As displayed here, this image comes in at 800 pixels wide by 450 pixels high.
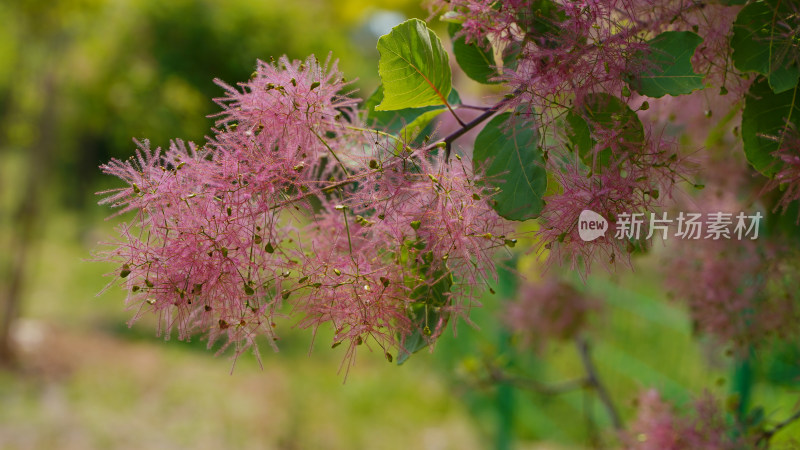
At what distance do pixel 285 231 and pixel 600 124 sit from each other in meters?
0.27

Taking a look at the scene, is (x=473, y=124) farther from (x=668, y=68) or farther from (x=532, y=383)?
(x=532, y=383)

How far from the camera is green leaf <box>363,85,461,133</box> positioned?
2.37 ft

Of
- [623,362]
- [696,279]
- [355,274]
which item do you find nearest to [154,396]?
[623,362]

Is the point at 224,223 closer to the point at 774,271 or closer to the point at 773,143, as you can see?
the point at 773,143

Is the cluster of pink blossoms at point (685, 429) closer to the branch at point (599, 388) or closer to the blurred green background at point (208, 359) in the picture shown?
the branch at point (599, 388)

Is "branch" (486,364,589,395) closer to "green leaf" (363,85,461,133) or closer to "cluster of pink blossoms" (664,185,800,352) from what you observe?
"cluster of pink blossoms" (664,185,800,352)

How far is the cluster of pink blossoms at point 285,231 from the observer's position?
56cm

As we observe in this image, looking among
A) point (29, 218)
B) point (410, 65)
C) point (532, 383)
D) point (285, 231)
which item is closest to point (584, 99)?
point (410, 65)

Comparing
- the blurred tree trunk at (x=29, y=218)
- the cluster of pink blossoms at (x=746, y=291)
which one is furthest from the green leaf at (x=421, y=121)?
the blurred tree trunk at (x=29, y=218)

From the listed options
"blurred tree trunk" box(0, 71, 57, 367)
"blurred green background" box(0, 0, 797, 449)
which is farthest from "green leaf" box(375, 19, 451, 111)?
"blurred tree trunk" box(0, 71, 57, 367)

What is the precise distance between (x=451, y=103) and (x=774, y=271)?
0.61m

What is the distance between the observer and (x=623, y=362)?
2.73 m

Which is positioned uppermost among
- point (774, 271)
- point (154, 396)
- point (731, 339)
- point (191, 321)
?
point (774, 271)

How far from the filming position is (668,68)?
584 mm
